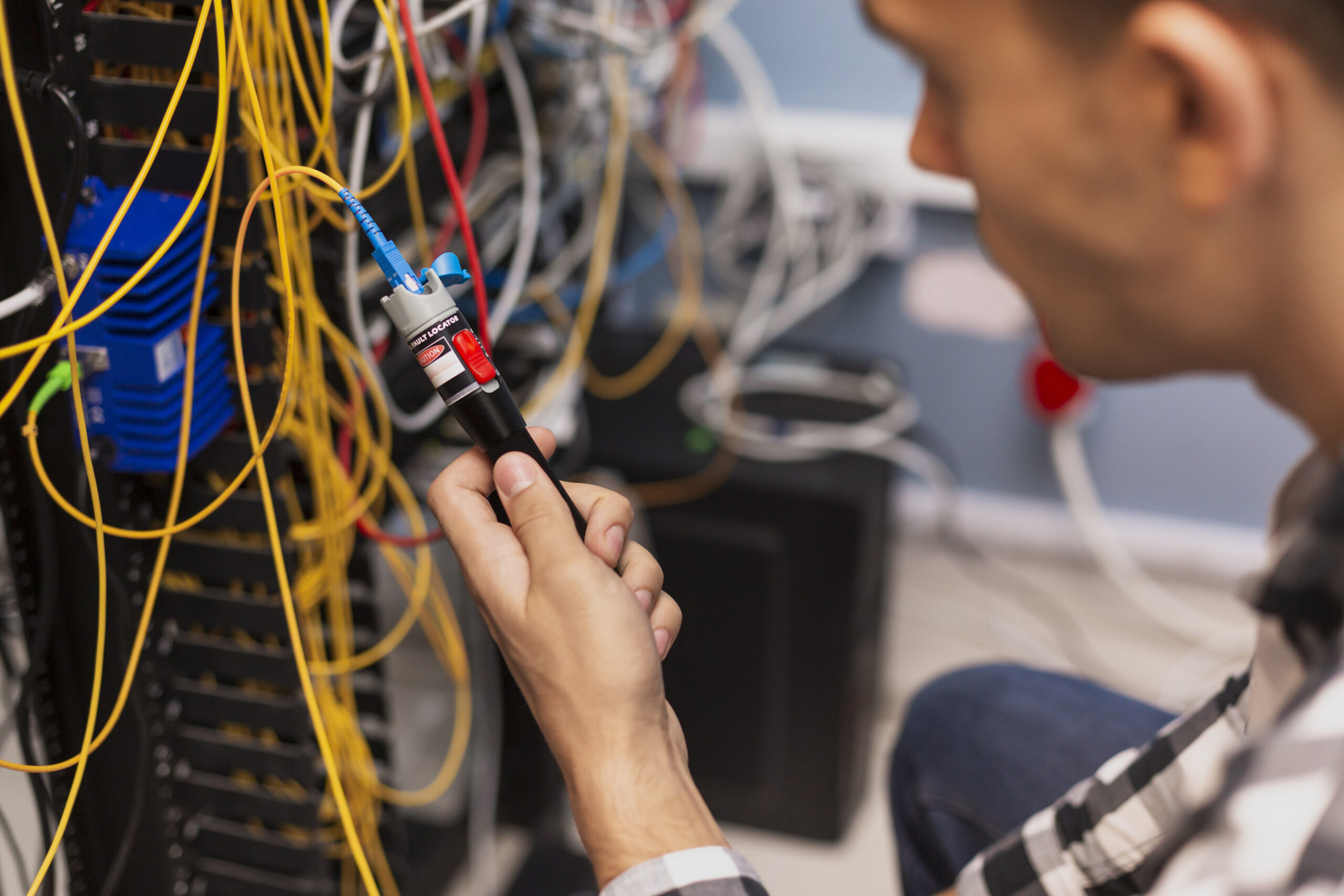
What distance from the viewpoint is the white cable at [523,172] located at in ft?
3.24

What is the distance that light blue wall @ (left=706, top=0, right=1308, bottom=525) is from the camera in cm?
164

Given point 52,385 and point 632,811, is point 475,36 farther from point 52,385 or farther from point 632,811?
point 632,811

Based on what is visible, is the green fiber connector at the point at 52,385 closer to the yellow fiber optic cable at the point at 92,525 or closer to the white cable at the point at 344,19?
the yellow fiber optic cable at the point at 92,525

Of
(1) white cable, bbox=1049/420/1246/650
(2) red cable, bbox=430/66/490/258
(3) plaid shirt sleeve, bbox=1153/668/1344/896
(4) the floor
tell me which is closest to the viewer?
(3) plaid shirt sleeve, bbox=1153/668/1344/896

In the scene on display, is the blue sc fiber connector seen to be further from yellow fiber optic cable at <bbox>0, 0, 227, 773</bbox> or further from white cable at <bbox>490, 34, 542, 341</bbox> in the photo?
white cable at <bbox>490, 34, 542, 341</bbox>

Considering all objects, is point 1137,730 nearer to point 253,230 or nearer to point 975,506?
point 253,230

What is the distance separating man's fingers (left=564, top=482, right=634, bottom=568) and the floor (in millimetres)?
889

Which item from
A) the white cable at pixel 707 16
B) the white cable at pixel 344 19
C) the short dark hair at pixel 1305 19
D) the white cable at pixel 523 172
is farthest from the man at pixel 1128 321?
the white cable at pixel 707 16

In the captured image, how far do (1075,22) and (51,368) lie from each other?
0.55m

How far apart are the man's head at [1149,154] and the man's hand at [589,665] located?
0.24 meters

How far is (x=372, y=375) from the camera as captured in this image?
0.78 metres

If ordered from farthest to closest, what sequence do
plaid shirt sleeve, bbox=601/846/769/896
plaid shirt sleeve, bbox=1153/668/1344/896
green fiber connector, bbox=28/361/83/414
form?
green fiber connector, bbox=28/361/83/414 < plaid shirt sleeve, bbox=601/846/769/896 < plaid shirt sleeve, bbox=1153/668/1344/896

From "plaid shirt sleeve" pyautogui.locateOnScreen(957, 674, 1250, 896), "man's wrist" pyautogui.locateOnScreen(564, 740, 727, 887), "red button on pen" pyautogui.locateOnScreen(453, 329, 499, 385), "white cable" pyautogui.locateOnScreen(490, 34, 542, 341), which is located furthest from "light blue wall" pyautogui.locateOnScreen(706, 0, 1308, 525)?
"man's wrist" pyautogui.locateOnScreen(564, 740, 727, 887)

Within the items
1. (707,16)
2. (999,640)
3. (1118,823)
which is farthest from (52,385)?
(999,640)
